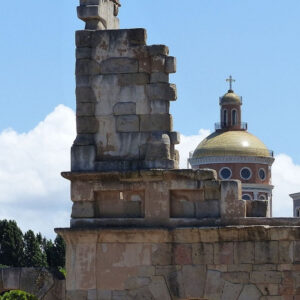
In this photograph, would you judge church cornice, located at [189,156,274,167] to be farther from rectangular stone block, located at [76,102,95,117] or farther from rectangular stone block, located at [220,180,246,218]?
rectangular stone block, located at [220,180,246,218]

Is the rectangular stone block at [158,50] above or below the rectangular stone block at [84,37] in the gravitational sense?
below

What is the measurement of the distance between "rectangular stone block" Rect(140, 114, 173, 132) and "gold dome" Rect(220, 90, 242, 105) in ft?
347

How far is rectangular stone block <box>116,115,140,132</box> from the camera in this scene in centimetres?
2052

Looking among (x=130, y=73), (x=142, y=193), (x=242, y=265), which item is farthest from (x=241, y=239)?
(x=130, y=73)

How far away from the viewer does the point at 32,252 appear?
8762 centimetres

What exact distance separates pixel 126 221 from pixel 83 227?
682 millimetres

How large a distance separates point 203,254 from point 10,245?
68822 millimetres

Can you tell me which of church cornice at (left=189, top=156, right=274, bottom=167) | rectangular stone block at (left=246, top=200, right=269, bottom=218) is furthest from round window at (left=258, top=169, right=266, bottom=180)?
rectangular stone block at (left=246, top=200, right=269, bottom=218)

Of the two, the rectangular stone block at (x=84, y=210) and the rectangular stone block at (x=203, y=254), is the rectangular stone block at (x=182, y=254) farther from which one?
the rectangular stone block at (x=84, y=210)

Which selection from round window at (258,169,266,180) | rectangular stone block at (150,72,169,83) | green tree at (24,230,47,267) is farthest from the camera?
round window at (258,169,266,180)

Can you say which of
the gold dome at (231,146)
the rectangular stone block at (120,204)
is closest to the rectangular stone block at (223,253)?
the rectangular stone block at (120,204)

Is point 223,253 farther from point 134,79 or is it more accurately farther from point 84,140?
point 134,79

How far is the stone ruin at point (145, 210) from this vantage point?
20.0 metres

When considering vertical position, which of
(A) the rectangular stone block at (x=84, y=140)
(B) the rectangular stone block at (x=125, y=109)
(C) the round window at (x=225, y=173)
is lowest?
(A) the rectangular stone block at (x=84, y=140)
